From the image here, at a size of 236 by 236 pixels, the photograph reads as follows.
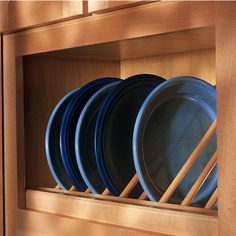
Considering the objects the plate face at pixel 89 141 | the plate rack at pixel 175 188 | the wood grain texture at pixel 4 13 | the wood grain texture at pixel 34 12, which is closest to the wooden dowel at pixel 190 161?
the plate rack at pixel 175 188

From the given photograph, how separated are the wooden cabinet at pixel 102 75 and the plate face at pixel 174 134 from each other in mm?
82

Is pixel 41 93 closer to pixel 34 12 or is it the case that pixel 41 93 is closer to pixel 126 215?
pixel 34 12

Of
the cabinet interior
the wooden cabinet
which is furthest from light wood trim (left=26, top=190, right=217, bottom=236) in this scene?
the cabinet interior

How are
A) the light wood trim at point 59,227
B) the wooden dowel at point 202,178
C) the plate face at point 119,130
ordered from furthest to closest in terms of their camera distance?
the plate face at point 119,130 → the light wood trim at point 59,227 → the wooden dowel at point 202,178

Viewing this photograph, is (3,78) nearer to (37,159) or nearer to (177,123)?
(37,159)

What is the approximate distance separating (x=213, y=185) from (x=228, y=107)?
27 centimetres

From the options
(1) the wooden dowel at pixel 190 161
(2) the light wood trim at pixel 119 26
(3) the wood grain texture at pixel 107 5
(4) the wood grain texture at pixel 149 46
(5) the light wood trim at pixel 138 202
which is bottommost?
(5) the light wood trim at pixel 138 202

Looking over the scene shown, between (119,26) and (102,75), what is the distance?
0.46 m

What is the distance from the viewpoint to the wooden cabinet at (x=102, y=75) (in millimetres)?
934

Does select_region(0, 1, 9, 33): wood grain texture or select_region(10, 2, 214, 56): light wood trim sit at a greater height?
select_region(0, 1, 9, 33): wood grain texture

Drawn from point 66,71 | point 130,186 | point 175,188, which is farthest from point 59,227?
point 66,71

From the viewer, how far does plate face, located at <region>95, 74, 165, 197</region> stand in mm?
1254

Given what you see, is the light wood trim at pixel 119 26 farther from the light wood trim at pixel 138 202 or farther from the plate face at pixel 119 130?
the light wood trim at pixel 138 202

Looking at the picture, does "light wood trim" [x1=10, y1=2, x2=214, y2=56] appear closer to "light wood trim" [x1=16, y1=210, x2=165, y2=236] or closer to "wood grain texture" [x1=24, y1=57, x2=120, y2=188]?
"wood grain texture" [x1=24, y1=57, x2=120, y2=188]
